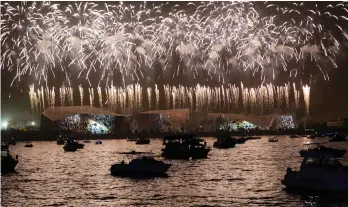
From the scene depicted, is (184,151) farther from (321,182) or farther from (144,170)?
(321,182)

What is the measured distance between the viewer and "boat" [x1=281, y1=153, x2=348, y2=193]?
1828 inches

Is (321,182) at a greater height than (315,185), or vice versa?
(321,182)

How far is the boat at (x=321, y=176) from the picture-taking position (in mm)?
46438

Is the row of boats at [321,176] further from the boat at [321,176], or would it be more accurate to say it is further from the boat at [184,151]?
the boat at [184,151]

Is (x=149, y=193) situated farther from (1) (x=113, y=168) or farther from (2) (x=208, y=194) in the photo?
(1) (x=113, y=168)

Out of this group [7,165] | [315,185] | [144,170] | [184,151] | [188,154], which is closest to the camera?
[315,185]

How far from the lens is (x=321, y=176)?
4716 centimetres

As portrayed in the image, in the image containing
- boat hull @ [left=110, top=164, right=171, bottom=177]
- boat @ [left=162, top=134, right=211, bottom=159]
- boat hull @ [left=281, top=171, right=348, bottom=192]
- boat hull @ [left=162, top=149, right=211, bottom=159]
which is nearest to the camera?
boat hull @ [left=281, top=171, right=348, bottom=192]

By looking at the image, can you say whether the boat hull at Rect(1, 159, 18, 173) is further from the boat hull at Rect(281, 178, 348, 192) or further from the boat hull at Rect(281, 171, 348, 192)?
the boat hull at Rect(281, 171, 348, 192)

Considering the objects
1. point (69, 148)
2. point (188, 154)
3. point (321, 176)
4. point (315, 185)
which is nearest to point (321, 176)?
point (321, 176)

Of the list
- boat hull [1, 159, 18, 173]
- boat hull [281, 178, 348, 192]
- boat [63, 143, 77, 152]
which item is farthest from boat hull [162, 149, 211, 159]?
boat hull [281, 178, 348, 192]

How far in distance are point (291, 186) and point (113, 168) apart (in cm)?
2257

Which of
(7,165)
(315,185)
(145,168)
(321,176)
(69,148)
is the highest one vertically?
(69,148)

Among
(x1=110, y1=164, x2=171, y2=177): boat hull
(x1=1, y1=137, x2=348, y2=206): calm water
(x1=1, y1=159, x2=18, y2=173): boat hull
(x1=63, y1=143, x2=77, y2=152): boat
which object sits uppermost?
(x1=63, y1=143, x2=77, y2=152): boat
